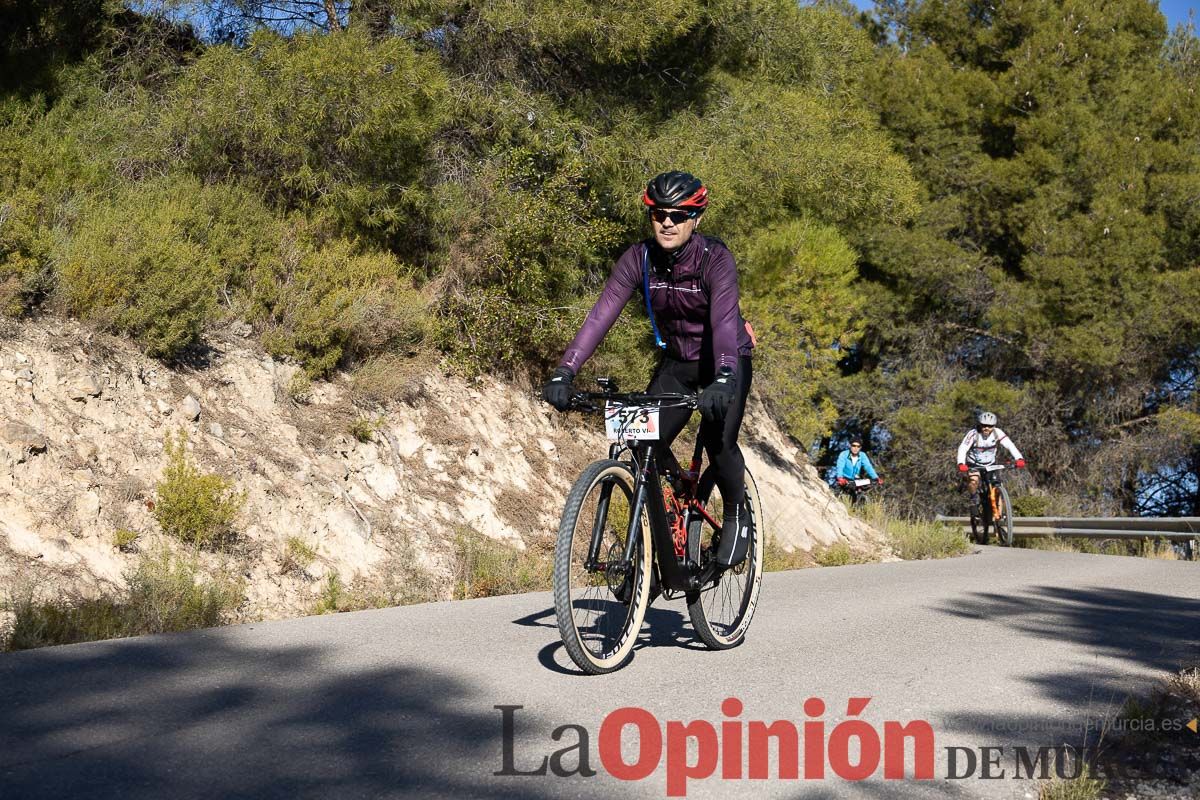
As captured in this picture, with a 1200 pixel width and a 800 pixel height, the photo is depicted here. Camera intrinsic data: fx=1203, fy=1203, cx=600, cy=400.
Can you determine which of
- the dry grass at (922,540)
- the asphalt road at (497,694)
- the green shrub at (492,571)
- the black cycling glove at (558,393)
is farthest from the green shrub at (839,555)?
the black cycling glove at (558,393)

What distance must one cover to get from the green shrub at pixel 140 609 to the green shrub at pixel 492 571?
193cm

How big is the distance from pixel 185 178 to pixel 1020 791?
416 inches

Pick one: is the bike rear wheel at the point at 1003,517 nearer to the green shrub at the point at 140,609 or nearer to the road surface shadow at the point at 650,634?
the road surface shadow at the point at 650,634

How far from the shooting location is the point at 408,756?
13.4 feet

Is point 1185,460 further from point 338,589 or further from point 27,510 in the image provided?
point 27,510

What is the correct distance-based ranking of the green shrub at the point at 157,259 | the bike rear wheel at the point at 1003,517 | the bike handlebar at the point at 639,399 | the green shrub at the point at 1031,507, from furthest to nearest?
1. the green shrub at the point at 1031,507
2. the bike rear wheel at the point at 1003,517
3. the green shrub at the point at 157,259
4. the bike handlebar at the point at 639,399

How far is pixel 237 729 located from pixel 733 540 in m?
2.92

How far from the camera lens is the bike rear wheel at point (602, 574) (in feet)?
17.6

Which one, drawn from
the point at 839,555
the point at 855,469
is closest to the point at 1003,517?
the point at 855,469

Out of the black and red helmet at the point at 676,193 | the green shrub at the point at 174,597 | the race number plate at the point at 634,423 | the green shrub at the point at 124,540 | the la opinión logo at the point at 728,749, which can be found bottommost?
the la opinión logo at the point at 728,749

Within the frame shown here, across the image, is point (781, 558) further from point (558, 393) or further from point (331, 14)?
point (558, 393)

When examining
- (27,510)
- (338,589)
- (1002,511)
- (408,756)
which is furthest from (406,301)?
(1002,511)

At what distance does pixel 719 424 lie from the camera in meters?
6.25

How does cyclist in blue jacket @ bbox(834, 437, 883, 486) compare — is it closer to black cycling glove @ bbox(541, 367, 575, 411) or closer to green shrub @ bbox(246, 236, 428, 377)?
green shrub @ bbox(246, 236, 428, 377)
